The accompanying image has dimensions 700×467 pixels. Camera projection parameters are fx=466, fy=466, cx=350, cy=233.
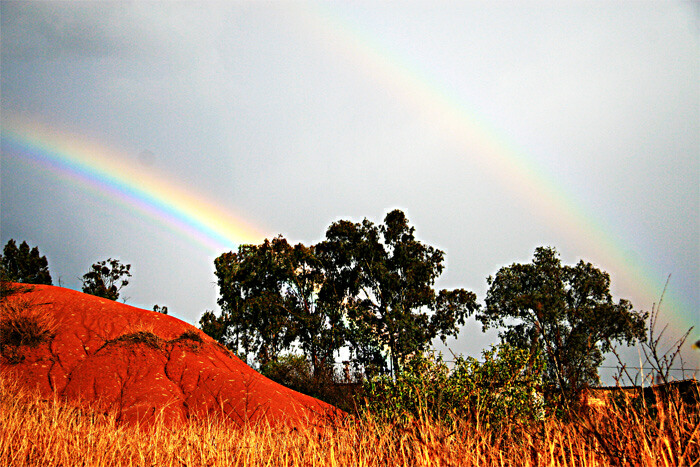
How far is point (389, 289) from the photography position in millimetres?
35812

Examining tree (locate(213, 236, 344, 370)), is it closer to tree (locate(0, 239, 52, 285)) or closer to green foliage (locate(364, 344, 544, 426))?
green foliage (locate(364, 344, 544, 426))

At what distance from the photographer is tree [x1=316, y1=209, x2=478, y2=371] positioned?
3381 centimetres

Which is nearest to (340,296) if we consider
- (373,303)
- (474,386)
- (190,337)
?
(373,303)

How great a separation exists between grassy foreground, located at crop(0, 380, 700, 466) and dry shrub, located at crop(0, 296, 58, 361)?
30.1ft

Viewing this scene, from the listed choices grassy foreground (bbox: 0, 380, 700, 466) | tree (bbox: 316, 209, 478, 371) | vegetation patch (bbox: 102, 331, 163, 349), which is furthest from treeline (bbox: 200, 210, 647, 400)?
grassy foreground (bbox: 0, 380, 700, 466)

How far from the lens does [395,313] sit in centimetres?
3384

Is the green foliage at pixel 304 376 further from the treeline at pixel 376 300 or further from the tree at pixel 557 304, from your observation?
the tree at pixel 557 304

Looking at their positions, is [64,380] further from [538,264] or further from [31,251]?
[31,251]

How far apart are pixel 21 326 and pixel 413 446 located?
71.4 ft

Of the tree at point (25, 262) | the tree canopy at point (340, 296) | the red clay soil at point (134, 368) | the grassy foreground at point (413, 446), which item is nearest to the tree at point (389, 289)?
the tree canopy at point (340, 296)

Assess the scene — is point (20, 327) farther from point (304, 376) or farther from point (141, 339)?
point (304, 376)

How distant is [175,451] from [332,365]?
26.6 meters

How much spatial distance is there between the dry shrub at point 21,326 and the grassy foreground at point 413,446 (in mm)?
9185

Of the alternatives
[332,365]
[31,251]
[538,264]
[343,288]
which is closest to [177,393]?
[332,365]
